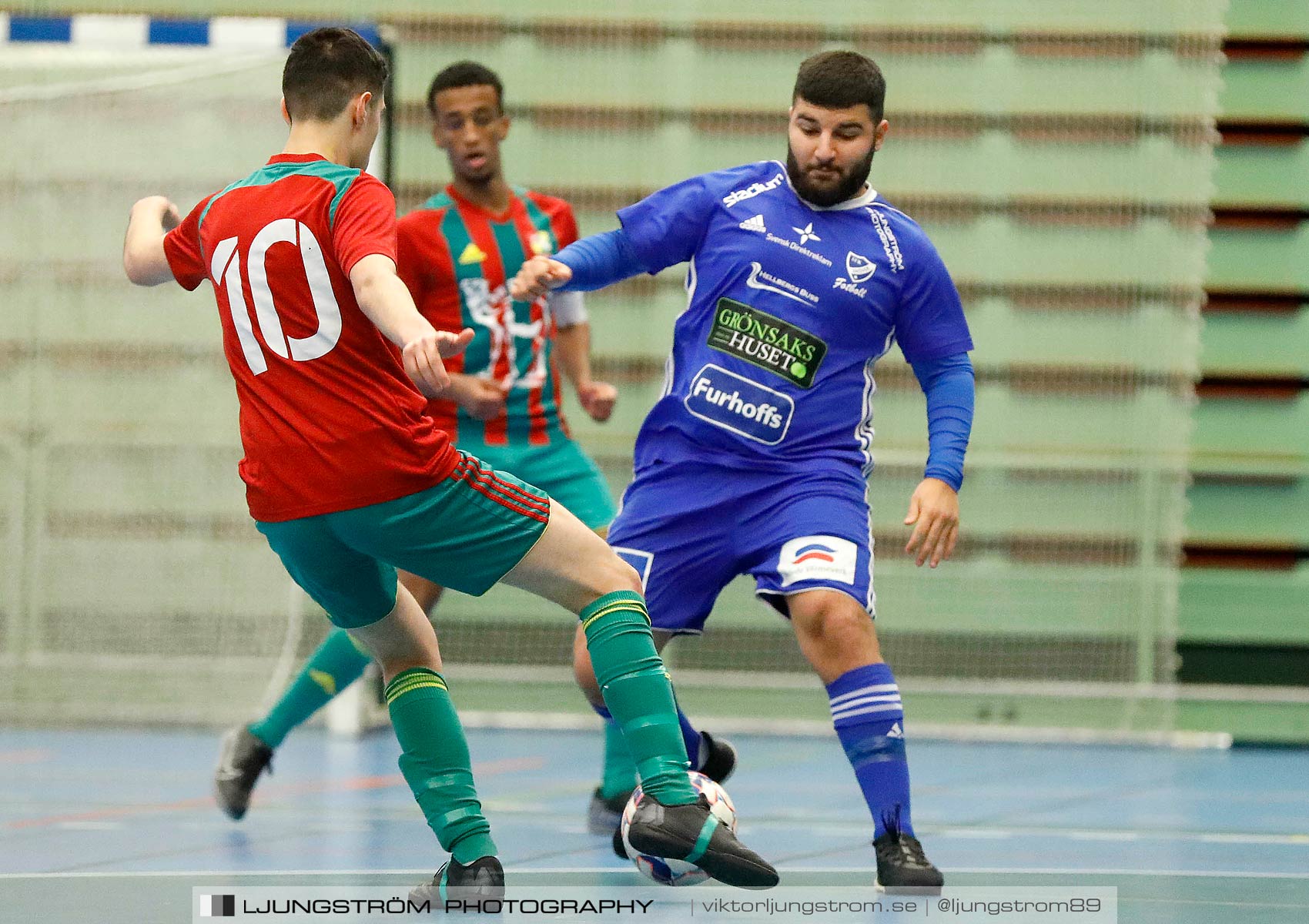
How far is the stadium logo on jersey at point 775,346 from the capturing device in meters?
4.42

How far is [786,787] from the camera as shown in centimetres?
644

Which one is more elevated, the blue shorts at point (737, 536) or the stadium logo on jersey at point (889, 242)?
the stadium logo on jersey at point (889, 242)

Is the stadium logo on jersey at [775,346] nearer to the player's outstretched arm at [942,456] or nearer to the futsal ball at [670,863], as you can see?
the player's outstretched arm at [942,456]

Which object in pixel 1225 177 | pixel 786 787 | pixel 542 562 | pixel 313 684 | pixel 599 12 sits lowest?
pixel 786 787

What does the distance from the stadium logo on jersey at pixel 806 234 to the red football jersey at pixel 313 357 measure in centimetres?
125

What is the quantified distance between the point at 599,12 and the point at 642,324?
1.55 metres

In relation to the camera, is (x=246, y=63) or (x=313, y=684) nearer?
(x=313, y=684)

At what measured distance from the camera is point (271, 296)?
3.54 meters

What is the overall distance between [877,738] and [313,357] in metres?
1.59

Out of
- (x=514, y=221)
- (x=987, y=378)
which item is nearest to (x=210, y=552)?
(x=514, y=221)

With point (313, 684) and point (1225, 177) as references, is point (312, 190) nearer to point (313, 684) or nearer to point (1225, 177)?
point (313, 684)

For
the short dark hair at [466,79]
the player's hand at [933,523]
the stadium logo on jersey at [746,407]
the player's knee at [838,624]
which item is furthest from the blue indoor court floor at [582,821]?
the short dark hair at [466,79]

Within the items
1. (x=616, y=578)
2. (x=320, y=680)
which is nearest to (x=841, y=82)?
(x=616, y=578)

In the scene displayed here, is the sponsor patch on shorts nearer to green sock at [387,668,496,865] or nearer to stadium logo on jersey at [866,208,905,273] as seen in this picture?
green sock at [387,668,496,865]
